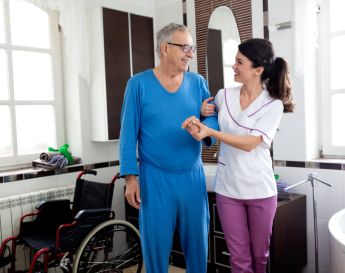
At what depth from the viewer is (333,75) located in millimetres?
2621

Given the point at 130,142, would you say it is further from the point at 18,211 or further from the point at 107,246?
the point at 18,211

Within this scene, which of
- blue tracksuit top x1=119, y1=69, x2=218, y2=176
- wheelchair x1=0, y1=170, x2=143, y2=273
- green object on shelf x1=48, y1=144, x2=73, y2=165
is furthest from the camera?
green object on shelf x1=48, y1=144, x2=73, y2=165

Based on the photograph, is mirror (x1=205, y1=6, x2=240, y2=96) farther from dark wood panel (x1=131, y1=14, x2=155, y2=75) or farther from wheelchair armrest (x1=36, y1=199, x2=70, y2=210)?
wheelchair armrest (x1=36, y1=199, x2=70, y2=210)

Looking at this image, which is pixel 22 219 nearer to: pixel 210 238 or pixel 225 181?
pixel 210 238

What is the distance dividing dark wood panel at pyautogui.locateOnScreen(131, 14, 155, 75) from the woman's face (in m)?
1.58

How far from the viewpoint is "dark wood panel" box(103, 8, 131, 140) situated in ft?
Answer: 9.46

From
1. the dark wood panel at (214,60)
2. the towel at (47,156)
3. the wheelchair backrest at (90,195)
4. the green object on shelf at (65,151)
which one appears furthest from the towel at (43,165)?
the dark wood panel at (214,60)

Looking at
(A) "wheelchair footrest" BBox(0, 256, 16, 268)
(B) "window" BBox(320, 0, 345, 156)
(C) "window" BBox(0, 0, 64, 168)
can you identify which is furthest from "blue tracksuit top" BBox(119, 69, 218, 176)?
(C) "window" BBox(0, 0, 64, 168)

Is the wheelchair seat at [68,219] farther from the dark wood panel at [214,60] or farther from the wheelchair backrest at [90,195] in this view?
the dark wood panel at [214,60]

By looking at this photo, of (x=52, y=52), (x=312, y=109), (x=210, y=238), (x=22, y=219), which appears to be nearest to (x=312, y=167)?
(x=312, y=109)

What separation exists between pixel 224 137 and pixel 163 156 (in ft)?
0.95

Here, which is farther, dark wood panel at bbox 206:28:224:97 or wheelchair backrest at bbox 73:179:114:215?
dark wood panel at bbox 206:28:224:97

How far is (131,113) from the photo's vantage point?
63.7 inches

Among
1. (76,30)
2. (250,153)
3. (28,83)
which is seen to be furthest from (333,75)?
(28,83)
